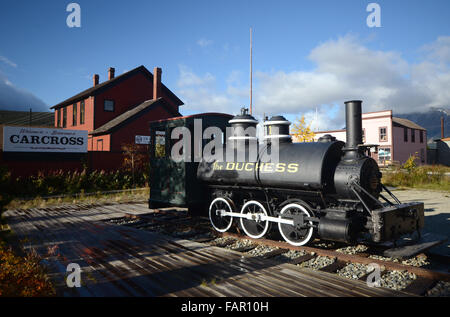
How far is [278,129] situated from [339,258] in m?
2.98

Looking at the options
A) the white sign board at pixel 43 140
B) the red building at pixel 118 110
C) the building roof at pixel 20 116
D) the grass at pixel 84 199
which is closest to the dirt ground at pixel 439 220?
the grass at pixel 84 199

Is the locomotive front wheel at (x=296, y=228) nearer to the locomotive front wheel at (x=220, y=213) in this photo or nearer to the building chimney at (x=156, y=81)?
the locomotive front wheel at (x=220, y=213)

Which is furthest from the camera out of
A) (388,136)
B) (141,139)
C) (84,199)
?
(388,136)

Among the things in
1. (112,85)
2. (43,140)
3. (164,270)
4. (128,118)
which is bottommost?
(164,270)

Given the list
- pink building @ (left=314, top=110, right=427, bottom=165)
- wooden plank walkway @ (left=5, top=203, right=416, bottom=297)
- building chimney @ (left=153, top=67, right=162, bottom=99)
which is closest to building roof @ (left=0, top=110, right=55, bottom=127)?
building chimney @ (left=153, top=67, right=162, bottom=99)

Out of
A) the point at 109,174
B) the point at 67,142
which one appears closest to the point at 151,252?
the point at 109,174

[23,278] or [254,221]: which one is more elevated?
[254,221]

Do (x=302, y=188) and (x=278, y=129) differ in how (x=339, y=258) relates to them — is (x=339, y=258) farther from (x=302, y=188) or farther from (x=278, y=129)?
(x=278, y=129)

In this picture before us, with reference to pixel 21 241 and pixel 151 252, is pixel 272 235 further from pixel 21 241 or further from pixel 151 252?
pixel 21 241

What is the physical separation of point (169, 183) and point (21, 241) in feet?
11.6

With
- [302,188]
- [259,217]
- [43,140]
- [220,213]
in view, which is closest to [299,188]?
[302,188]

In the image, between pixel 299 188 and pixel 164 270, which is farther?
pixel 299 188

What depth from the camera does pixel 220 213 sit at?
7.16 meters
